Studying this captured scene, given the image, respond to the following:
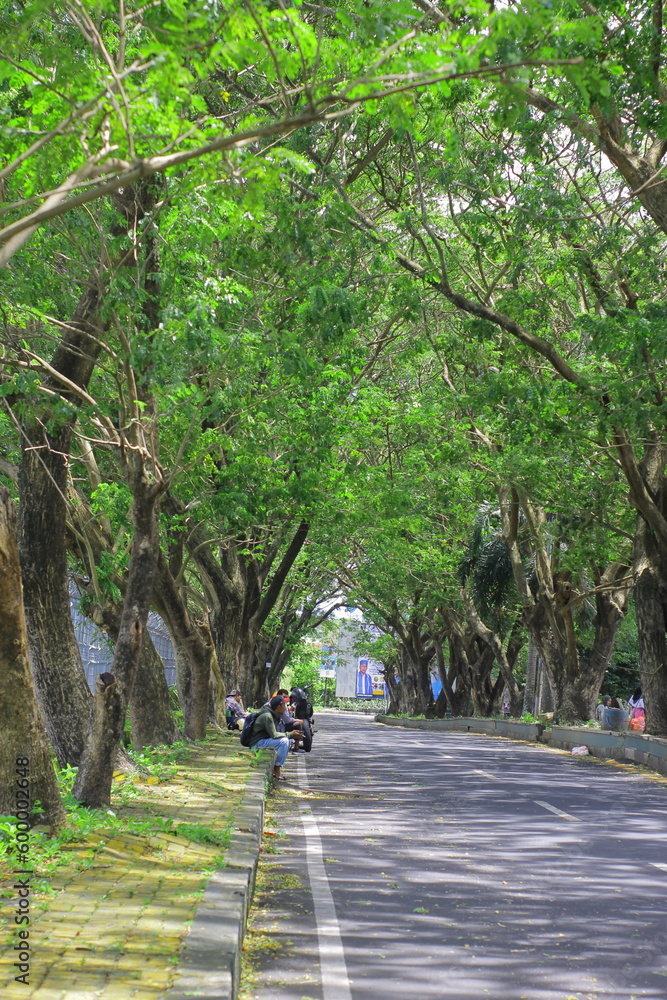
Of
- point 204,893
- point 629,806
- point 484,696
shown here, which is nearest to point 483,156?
point 629,806

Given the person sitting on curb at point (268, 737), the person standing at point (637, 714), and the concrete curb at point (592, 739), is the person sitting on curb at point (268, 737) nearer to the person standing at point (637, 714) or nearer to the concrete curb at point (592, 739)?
the concrete curb at point (592, 739)

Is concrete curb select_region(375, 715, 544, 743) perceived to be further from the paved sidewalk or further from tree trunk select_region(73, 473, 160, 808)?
the paved sidewalk

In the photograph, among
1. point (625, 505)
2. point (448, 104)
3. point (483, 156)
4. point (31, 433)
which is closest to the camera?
point (31, 433)

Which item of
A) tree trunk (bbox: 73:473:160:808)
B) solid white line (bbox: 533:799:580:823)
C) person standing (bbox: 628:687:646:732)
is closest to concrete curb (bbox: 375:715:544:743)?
person standing (bbox: 628:687:646:732)

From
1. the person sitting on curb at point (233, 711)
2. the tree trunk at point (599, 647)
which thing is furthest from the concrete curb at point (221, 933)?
the tree trunk at point (599, 647)

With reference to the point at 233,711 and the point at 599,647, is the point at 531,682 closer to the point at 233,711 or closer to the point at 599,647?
the point at 599,647

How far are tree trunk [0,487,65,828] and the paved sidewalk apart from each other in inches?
21.6

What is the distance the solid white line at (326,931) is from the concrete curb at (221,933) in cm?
46

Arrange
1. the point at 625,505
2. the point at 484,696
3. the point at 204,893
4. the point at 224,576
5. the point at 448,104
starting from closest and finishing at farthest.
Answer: the point at 204,893 → the point at 448,104 → the point at 224,576 → the point at 625,505 → the point at 484,696

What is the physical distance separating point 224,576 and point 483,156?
35.3ft

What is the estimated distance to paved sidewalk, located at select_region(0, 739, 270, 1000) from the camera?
476cm

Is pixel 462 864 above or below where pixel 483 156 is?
below

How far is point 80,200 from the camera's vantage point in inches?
211

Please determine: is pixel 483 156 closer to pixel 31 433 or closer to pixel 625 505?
pixel 31 433
